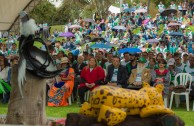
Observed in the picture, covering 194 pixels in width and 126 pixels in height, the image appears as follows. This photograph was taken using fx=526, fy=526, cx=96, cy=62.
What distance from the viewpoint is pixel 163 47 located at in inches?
984

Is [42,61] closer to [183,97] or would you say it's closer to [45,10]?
[183,97]

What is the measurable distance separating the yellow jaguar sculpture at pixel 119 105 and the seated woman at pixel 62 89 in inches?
309

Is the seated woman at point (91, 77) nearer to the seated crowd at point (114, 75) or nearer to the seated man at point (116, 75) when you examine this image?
the seated crowd at point (114, 75)

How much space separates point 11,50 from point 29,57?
13276 mm

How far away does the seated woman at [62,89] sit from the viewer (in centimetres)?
1548

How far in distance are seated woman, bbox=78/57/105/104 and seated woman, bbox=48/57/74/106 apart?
0.51 metres

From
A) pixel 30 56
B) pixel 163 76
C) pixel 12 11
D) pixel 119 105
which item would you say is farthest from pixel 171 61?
pixel 119 105

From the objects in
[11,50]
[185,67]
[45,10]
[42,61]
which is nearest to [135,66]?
[185,67]

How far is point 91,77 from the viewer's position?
14938 mm

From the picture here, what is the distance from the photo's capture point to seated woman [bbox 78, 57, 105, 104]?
14922mm

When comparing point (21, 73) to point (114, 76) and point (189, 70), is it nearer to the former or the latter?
point (114, 76)

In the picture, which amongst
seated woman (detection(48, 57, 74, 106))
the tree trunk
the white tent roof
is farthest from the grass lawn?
the white tent roof

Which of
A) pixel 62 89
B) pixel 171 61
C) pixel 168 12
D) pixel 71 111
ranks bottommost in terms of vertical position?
pixel 71 111

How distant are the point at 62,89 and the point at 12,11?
5627mm
